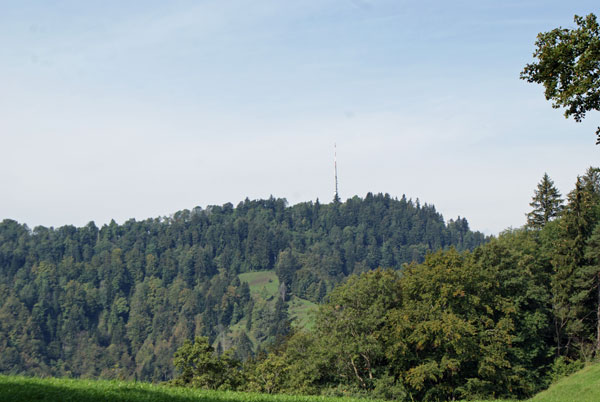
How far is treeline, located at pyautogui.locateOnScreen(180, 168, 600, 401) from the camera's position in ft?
184

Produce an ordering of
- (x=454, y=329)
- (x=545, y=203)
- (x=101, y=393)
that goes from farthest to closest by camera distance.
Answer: (x=545, y=203), (x=454, y=329), (x=101, y=393)

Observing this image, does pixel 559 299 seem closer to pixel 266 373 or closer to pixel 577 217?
pixel 577 217

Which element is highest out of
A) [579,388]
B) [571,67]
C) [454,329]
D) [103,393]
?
[571,67]

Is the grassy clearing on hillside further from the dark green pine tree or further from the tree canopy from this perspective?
the dark green pine tree

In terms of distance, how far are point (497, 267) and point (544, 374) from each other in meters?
13.3

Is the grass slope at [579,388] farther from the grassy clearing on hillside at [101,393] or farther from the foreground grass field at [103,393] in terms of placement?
the grassy clearing on hillside at [101,393]

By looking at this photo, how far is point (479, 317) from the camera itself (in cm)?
6156

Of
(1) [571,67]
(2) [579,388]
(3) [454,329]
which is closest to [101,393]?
(1) [571,67]

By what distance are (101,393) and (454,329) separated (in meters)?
39.7

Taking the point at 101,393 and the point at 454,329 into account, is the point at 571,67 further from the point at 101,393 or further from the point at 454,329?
the point at 454,329

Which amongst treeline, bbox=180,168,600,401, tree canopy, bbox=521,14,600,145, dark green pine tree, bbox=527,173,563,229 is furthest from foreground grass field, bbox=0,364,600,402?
dark green pine tree, bbox=527,173,563,229

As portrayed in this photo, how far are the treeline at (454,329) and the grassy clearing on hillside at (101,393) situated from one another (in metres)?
26.7

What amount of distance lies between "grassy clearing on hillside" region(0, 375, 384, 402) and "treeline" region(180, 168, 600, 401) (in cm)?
2675

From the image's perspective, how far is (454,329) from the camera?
184ft
